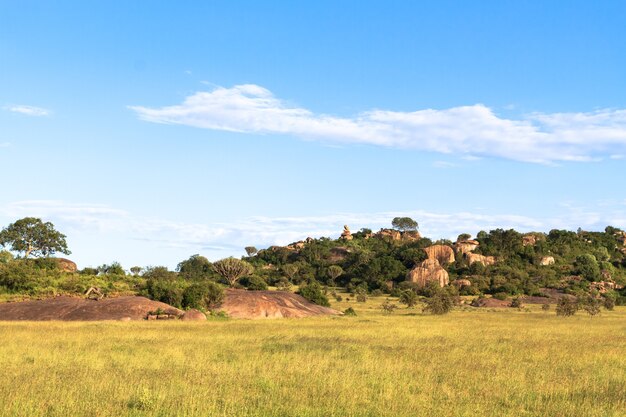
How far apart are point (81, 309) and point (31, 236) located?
5059 centimetres

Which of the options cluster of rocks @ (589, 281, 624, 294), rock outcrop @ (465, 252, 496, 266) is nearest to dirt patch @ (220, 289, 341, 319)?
cluster of rocks @ (589, 281, 624, 294)

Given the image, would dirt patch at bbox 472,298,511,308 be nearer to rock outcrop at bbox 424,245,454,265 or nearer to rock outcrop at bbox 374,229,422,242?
rock outcrop at bbox 424,245,454,265

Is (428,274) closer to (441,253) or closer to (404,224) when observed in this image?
(441,253)

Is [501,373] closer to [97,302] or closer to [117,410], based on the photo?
[117,410]

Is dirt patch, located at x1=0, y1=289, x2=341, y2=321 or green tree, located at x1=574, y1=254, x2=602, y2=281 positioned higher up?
green tree, located at x1=574, y1=254, x2=602, y2=281

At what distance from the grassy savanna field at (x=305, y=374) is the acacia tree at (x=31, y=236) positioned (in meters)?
61.0

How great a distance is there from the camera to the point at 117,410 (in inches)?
569

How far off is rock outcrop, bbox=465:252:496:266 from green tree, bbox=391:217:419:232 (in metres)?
64.0

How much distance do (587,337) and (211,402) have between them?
27037mm

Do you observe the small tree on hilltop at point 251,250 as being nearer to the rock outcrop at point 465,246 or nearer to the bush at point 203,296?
the rock outcrop at point 465,246

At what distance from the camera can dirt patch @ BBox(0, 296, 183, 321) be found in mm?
45594

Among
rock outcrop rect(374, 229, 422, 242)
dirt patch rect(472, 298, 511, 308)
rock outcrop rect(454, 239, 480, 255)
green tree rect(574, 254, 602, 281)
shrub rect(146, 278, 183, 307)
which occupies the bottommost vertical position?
dirt patch rect(472, 298, 511, 308)

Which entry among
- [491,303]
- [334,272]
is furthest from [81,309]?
[334,272]

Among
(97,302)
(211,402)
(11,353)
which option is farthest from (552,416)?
(97,302)
